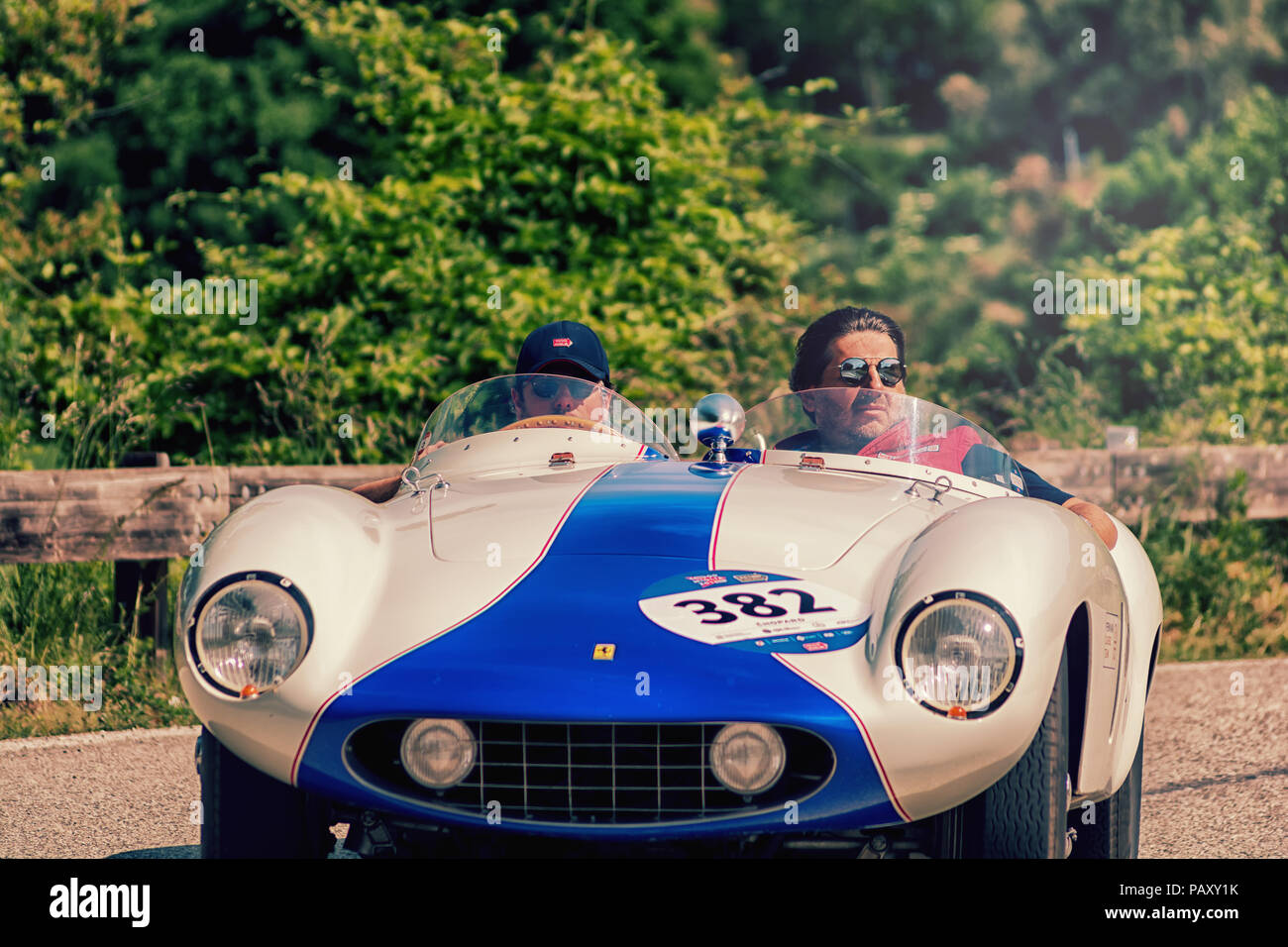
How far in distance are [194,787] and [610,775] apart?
2.58 metres

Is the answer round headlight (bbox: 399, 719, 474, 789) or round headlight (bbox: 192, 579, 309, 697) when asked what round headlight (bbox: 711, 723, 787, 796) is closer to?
round headlight (bbox: 399, 719, 474, 789)

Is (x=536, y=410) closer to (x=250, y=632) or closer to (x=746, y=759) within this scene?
(x=250, y=632)

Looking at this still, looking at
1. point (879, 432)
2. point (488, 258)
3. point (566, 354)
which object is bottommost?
point (879, 432)

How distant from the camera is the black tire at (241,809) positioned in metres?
3.33

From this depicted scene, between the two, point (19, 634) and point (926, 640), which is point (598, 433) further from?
point (19, 634)

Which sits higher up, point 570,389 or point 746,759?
point 570,389

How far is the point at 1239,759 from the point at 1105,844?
2124mm

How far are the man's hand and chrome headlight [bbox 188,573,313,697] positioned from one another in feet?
5.95

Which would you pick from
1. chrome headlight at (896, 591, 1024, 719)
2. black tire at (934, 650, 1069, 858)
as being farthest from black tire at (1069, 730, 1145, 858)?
chrome headlight at (896, 591, 1024, 719)

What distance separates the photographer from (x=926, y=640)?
3082 mm

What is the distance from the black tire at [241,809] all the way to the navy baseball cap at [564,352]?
2.12m

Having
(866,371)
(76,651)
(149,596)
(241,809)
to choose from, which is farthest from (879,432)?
(76,651)

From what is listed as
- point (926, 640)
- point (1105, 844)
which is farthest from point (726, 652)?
point (1105, 844)

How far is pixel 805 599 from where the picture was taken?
329 centimetres
